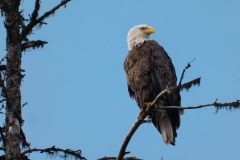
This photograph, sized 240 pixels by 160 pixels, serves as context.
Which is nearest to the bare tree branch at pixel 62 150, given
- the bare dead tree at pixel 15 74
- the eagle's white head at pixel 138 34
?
the bare dead tree at pixel 15 74

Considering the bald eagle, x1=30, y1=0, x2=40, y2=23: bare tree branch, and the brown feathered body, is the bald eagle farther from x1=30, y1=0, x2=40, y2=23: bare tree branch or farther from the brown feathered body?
x1=30, y1=0, x2=40, y2=23: bare tree branch

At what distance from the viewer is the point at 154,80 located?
695 centimetres

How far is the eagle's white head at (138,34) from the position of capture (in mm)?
7901

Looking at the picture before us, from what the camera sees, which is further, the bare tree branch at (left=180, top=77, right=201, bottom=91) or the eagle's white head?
the eagle's white head

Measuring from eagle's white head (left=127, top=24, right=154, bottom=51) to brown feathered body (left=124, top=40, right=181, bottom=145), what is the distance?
0.42m

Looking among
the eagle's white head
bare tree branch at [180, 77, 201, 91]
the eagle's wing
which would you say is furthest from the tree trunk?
bare tree branch at [180, 77, 201, 91]

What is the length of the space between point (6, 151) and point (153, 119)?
2.03 m

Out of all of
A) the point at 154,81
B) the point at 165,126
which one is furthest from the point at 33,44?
the point at 165,126

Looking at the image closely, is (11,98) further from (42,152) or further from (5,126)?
(42,152)

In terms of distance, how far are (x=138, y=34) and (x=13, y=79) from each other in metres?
2.60

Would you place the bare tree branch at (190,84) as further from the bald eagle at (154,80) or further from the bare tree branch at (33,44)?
A: the bare tree branch at (33,44)

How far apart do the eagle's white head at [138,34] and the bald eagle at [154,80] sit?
257 millimetres

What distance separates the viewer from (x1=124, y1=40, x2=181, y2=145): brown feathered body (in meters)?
6.79

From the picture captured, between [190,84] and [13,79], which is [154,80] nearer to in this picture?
[13,79]
